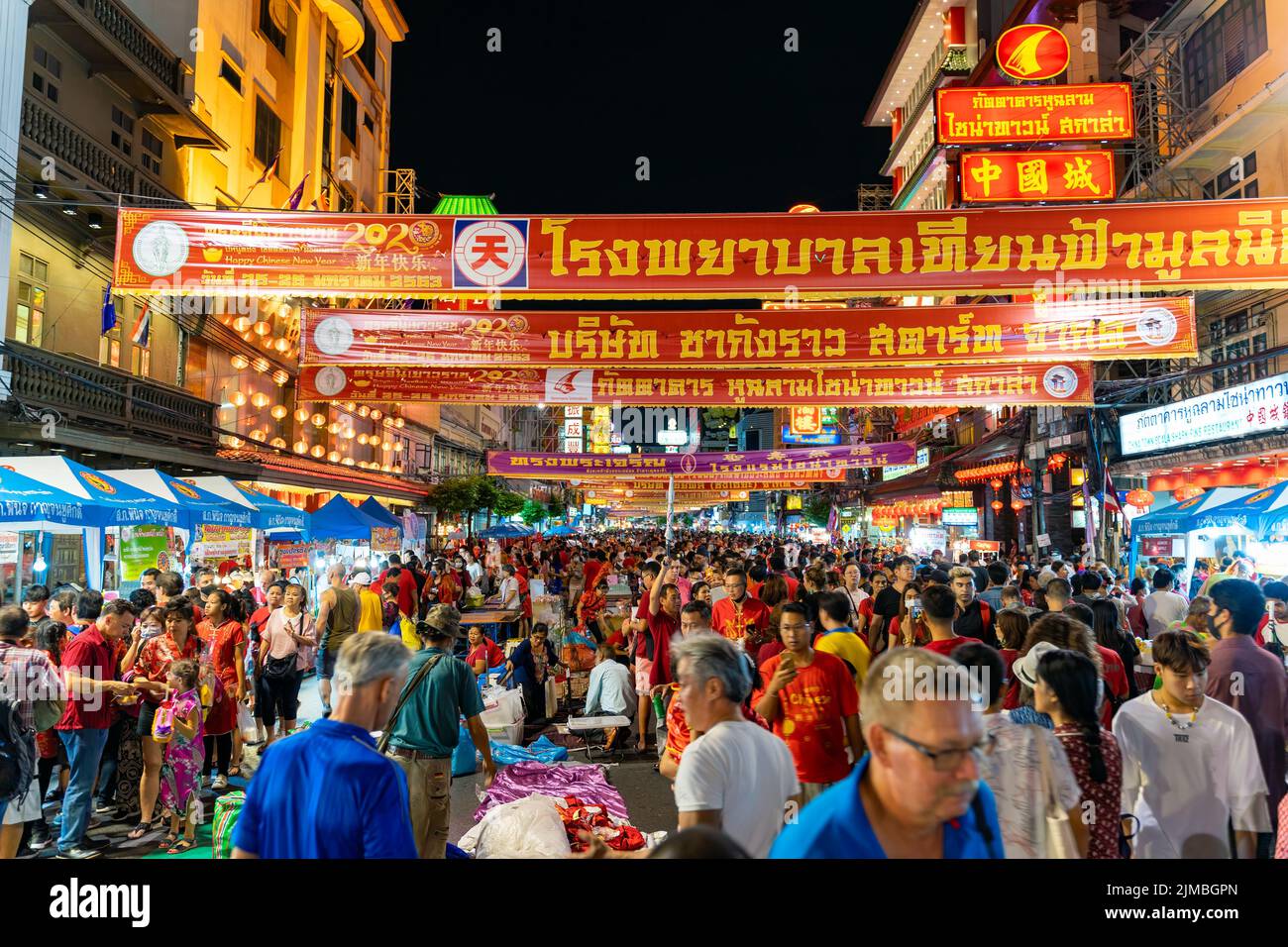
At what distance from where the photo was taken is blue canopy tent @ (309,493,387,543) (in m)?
15.3

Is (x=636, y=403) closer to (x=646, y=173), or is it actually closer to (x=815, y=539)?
(x=646, y=173)

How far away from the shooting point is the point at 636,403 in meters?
11.6

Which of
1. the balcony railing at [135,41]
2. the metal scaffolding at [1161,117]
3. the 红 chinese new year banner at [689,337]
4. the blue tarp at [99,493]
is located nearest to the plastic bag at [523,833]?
the 红 chinese new year banner at [689,337]

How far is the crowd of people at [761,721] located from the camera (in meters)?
2.35

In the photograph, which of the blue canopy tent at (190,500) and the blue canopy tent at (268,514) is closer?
the blue canopy tent at (190,500)

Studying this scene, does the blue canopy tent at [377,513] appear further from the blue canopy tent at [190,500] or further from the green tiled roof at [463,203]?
the green tiled roof at [463,203]

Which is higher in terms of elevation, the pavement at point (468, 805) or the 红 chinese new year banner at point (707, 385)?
the 红 chinese new year banner at point (707, 385)

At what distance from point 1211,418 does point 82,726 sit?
64.3ft

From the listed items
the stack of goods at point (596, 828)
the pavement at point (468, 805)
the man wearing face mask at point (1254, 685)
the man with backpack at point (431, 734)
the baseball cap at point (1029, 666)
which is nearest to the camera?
the baseball cap at point (1029, 666)

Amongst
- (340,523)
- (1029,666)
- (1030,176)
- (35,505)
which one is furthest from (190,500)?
(1030,176)

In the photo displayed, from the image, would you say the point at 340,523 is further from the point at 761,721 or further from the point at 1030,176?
the point at 1030,176

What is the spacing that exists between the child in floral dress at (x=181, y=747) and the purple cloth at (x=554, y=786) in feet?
7.92

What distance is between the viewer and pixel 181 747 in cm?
659

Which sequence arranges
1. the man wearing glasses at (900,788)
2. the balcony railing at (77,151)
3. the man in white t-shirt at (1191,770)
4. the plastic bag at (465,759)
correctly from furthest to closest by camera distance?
the balcony railing at (77,151), the plastic bag at (465,759), the man in white t-shirt at (1191,770), the man wearing glasses at (900,788)
